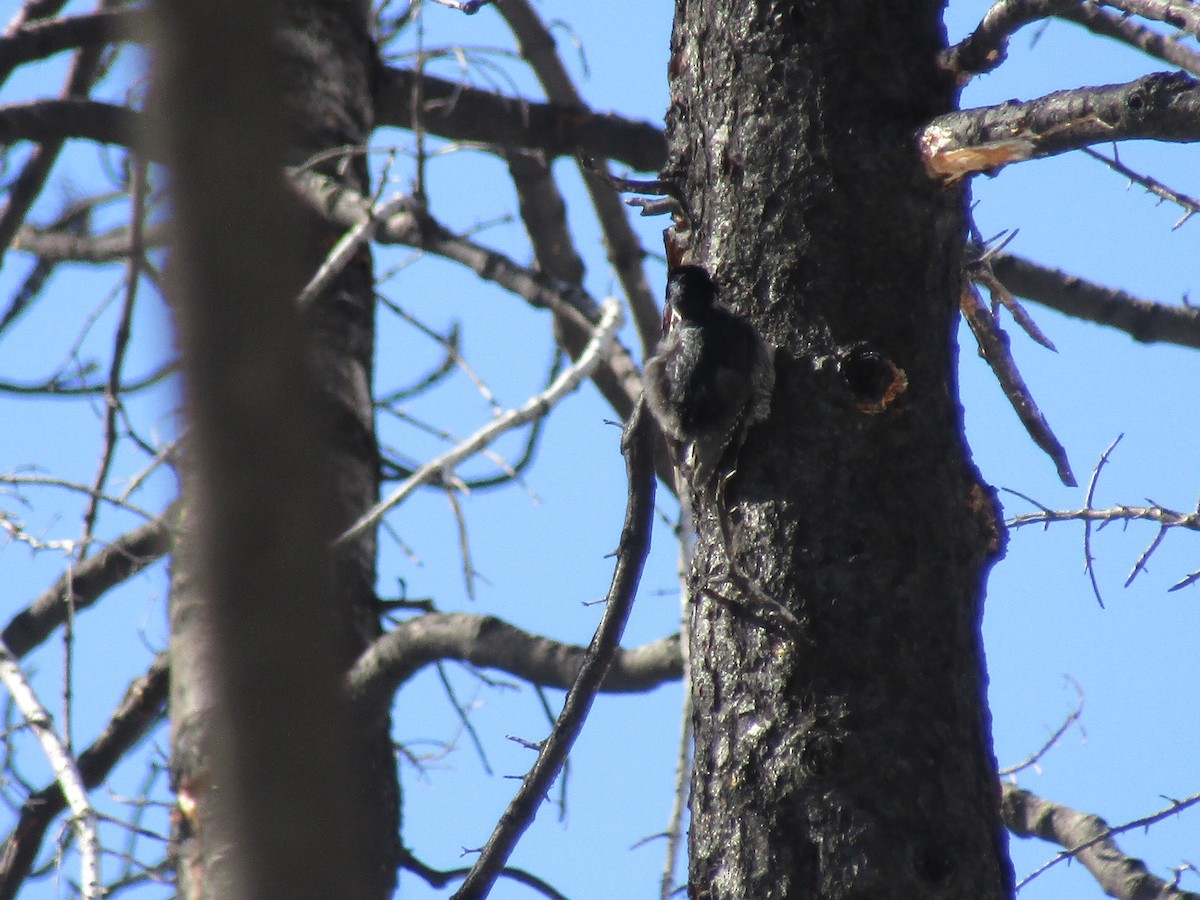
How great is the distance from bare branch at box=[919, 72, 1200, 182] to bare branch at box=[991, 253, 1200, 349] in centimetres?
143

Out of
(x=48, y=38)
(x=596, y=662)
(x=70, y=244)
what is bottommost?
(x=596, y=662)

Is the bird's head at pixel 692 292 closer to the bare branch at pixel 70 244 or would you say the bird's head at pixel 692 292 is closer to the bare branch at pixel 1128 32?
the bare branch at pixel 1128 32

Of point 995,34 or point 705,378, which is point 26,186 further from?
point 995,34

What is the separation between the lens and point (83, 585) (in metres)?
3.68

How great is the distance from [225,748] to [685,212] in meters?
1.70

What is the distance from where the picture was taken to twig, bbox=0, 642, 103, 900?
305cm

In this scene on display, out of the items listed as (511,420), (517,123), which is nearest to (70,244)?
(517,123)

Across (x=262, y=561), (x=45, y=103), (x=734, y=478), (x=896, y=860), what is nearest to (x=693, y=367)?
(x=734, y=478)

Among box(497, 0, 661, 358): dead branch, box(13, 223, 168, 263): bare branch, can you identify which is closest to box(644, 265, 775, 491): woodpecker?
box(497, 0, 661, 358): dead branch

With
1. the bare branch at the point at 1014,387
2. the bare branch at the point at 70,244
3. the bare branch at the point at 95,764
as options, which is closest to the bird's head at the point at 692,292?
the bare branch at the point at 1014,387

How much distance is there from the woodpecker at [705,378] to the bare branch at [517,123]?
80.8 inches

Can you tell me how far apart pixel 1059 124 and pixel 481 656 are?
5.87 feet

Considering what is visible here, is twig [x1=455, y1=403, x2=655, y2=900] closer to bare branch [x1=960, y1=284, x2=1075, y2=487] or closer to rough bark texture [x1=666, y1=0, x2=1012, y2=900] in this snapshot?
rough bark texture [x1=666, y1=0, x2=1012, y2=900]

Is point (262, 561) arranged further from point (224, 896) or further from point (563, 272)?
point (563, 272)
